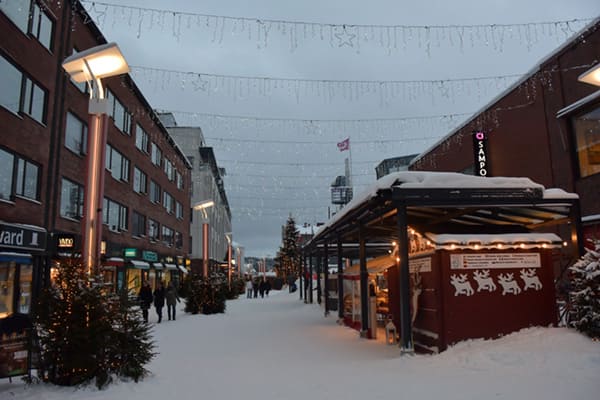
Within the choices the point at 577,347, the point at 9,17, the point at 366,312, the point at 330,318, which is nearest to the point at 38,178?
the point at 9,17

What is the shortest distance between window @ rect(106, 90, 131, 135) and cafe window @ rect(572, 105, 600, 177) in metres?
22.7

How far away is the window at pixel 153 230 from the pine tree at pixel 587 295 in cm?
3182

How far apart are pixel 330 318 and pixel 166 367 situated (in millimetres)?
10959

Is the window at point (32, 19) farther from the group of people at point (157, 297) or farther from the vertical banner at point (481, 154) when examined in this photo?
the vertical banner at point (481, 154)

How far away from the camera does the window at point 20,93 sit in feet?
54.1

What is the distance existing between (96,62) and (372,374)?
276 inches

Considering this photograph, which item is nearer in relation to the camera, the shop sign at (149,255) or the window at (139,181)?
Answer: the window at (139,181)

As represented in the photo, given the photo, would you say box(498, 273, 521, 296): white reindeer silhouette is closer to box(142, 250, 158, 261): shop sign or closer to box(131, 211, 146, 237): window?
box(131, 211, 146, 237): window

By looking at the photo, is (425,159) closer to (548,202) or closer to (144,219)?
(144,219)

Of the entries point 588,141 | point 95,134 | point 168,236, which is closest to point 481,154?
point 588,141

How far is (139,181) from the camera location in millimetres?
34188

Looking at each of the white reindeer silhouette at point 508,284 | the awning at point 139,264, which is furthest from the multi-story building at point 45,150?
the white reindeer silhouette at point 508,284

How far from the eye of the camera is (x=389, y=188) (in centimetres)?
921

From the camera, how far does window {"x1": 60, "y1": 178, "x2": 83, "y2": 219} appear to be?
69.1ft
